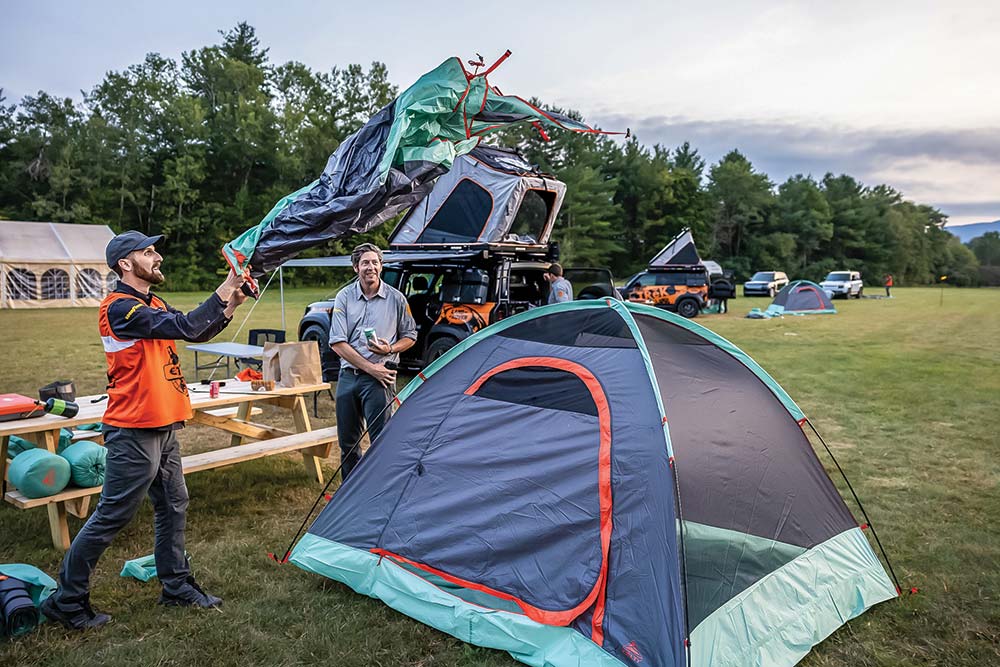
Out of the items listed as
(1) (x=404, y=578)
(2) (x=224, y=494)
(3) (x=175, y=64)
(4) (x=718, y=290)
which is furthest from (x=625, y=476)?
(3) (x=175, y=64)

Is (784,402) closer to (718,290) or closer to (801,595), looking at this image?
(801,595)

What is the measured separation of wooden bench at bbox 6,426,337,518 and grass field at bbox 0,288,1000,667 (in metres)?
0.30

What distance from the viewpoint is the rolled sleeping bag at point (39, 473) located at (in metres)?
3.84

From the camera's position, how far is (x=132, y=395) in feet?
10.3

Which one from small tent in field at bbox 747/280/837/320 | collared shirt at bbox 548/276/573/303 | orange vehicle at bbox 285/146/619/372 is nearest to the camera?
orange vehicle at bbox 285/146/619/372

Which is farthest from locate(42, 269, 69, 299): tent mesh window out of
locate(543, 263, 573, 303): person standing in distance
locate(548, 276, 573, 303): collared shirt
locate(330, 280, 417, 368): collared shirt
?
locate(330, 280, 417, 368): collared shirt

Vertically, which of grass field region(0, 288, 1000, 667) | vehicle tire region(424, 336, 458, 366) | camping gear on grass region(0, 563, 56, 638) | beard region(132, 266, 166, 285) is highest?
beard region(132, 266, 166, 285)

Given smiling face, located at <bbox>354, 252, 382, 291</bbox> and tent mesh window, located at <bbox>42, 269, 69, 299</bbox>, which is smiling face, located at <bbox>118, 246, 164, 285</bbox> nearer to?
smiling face, located at <bbox>354, 252, 382, 291</bbox>

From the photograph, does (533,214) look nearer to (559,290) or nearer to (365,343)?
(559,290)

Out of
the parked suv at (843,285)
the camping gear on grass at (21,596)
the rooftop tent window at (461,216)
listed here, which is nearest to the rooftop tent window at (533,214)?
the rooftop tent window at (461,216)

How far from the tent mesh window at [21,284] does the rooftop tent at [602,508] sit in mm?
25142

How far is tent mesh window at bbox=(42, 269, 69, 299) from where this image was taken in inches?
958

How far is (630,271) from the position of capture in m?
49.4

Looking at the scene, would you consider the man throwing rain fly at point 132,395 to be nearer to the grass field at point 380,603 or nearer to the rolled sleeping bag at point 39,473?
the grass field at point 380,603
